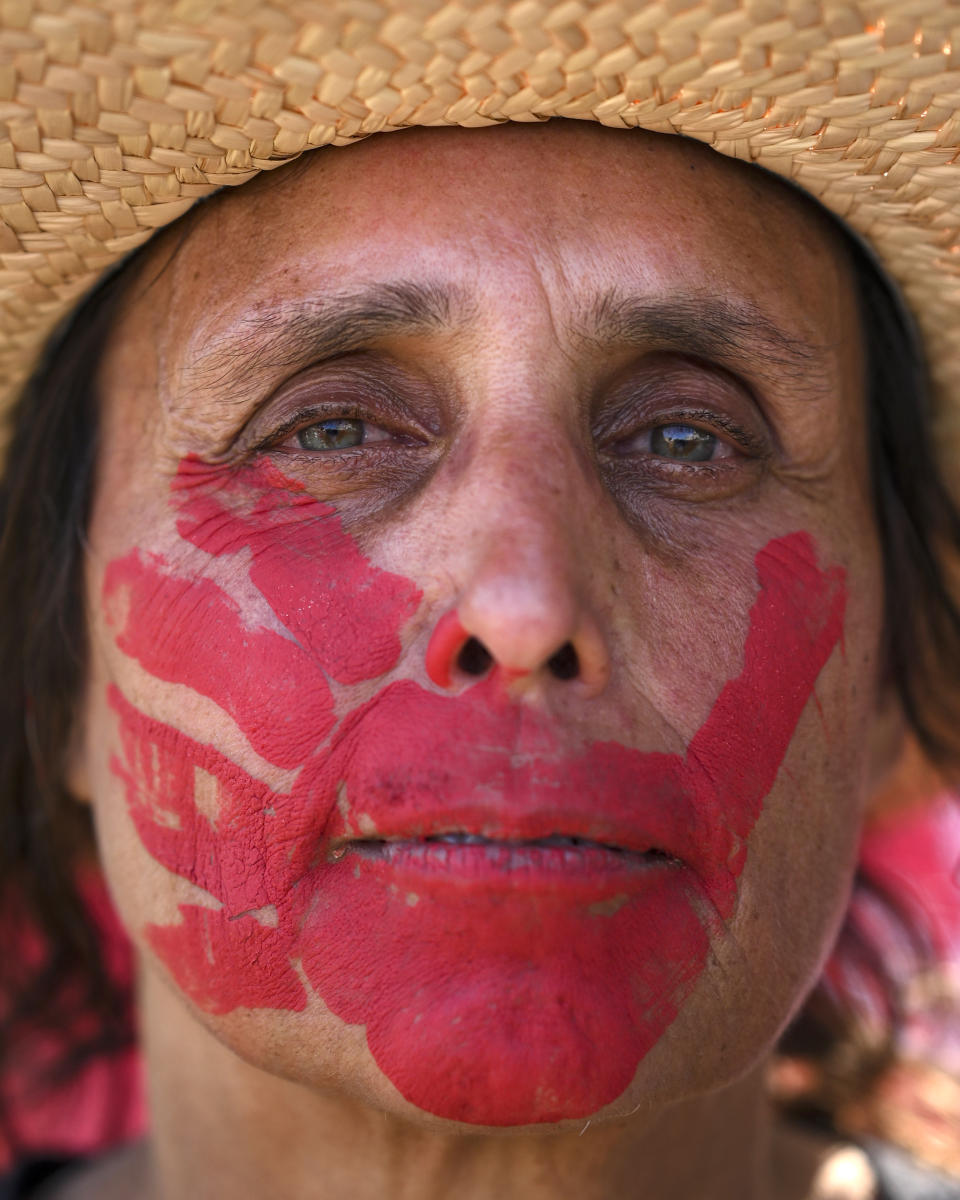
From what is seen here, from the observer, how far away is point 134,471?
1783 mm

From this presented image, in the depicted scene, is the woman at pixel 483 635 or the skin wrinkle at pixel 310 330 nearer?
the woman at pixel 483 635

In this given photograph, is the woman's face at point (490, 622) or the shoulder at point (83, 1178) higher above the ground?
the woman's face at point (490, 622)


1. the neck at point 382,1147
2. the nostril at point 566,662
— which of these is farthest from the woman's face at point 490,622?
the neck at point 382,1147

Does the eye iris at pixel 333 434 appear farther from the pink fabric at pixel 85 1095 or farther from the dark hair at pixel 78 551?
the pink fabric at pixel 85 1095

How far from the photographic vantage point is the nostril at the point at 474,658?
4.70 feet

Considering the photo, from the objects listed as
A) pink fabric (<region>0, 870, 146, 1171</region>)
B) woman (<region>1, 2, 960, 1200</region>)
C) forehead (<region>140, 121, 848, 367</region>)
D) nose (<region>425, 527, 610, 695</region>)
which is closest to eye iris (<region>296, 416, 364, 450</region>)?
woman (<region>1, 2, 960, 1200</region>)

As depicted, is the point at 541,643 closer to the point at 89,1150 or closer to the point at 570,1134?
the point at 570,1134

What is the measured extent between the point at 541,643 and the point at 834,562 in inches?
23.2

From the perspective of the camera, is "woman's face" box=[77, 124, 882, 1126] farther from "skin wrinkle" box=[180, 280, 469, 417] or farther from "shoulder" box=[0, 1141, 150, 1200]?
"shoulder" box=[0, 1141, 150, 1200]

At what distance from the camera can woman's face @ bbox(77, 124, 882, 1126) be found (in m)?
1.41

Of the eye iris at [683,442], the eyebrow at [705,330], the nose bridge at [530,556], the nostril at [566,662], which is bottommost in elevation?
the nostril at [566,662]

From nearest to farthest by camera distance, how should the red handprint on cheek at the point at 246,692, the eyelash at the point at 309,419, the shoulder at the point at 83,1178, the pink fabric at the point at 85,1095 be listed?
1. the red handprint on cheek at the point at 246,692
2. the eyelash at the point at 309,419
3. the shoulder at the point at 83,1178
4. the pink fabric at the point at 85,1095

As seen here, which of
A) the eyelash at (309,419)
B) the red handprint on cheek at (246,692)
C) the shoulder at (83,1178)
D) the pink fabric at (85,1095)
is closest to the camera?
the red handprint on cheek at (246,692)

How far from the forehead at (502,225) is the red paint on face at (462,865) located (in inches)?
13.0
